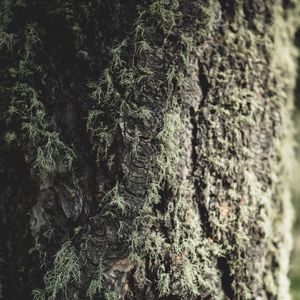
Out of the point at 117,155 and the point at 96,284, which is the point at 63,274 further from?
the point at 117,155

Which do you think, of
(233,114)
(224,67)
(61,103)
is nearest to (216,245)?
(233,114)

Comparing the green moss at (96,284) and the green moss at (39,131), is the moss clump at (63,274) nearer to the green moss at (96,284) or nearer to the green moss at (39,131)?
the green moss at (96,284)

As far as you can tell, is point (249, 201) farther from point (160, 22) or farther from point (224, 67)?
point (160, 22)

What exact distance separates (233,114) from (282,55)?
557mm

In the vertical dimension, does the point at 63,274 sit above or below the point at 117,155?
below

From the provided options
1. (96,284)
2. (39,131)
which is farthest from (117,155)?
(96,284)

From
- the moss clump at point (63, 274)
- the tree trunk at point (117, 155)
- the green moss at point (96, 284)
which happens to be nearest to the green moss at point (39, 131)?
the tree trunk at point (117, 155)

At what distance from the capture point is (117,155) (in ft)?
5.01

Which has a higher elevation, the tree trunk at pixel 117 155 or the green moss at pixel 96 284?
the tree trunk at pixel 117 155

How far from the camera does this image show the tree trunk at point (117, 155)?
4.95ft

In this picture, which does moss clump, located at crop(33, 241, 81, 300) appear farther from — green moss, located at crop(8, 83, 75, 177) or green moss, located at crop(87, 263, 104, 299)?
green moss, located at crop(8, 83, 75, 177)

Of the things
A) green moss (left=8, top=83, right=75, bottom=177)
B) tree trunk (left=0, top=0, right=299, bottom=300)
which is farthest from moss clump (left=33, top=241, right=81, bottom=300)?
green moss (left=8, top=83, right=75, bottom=177)

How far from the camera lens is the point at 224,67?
5.61 feet

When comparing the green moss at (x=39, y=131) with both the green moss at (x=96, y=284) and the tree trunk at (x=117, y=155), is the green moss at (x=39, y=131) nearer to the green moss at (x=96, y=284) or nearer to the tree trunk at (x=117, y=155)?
the tree trunk at (x=117, y=155)
